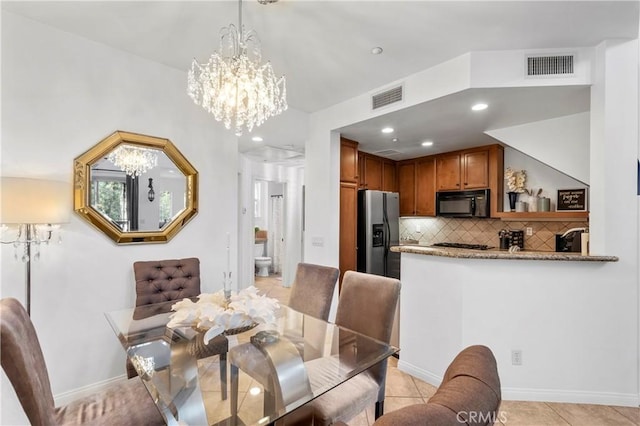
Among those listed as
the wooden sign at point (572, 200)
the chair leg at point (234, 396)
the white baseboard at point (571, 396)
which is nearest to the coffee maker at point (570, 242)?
the wooden sign at point (572, 200)

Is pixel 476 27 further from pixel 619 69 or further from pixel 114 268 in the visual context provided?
pixel 114 268

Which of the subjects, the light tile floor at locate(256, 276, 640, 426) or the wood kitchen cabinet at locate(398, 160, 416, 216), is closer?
the light tile floor at locate(256, 276, 640, 426)

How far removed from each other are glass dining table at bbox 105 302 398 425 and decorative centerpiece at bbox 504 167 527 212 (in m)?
3.38

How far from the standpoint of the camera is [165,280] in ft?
7.88

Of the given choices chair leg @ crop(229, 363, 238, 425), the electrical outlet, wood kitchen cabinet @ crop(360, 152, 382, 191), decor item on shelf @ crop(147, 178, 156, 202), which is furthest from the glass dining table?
wood kitchen cabinet @ crop(360, 152, 382, 191)

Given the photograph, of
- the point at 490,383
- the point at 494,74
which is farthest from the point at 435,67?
the point at 490,383

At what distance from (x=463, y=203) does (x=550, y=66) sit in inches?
89.2

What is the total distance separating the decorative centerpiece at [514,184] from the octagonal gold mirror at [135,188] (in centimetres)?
394

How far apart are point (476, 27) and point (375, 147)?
2389 mm

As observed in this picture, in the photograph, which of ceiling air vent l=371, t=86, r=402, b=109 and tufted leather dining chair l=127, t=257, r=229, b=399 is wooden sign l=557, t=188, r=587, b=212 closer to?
ceiling air vent l=371, t=86, r=402, b=109

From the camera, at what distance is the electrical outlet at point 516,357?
2.31 metres

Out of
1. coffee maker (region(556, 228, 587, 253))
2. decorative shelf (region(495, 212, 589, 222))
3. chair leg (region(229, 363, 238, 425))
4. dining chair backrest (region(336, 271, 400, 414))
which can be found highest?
decorative shelf (region(495, 212, 589, 222))

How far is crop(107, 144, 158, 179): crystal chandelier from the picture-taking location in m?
2.43

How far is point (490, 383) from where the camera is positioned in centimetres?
66
